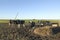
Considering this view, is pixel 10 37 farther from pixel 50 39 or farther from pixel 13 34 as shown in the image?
pixel 50 39

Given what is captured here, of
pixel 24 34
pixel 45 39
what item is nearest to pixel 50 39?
pixel 45 39

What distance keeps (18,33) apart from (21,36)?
231 mm

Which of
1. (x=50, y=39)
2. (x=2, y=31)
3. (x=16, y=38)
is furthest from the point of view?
(x=50, y=39)

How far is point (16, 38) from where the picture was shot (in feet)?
23.7

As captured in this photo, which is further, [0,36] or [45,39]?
[45,39]

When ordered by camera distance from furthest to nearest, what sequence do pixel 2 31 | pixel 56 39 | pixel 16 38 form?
pixel 56 39
pixel 2 31
pixel 16 38

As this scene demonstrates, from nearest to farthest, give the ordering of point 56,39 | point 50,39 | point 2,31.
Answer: point 2,31, point 50,39, point 56,39

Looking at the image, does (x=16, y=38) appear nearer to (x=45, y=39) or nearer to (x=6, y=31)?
(x=6, y=31)

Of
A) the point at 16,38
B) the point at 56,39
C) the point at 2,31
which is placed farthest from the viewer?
the point at 56,39

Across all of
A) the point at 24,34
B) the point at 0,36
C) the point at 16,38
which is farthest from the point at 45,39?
the point at 0,36

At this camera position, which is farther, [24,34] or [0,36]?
[24,34]

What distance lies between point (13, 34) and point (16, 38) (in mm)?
279

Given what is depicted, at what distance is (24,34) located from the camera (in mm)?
7906

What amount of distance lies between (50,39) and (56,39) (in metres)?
0.67
